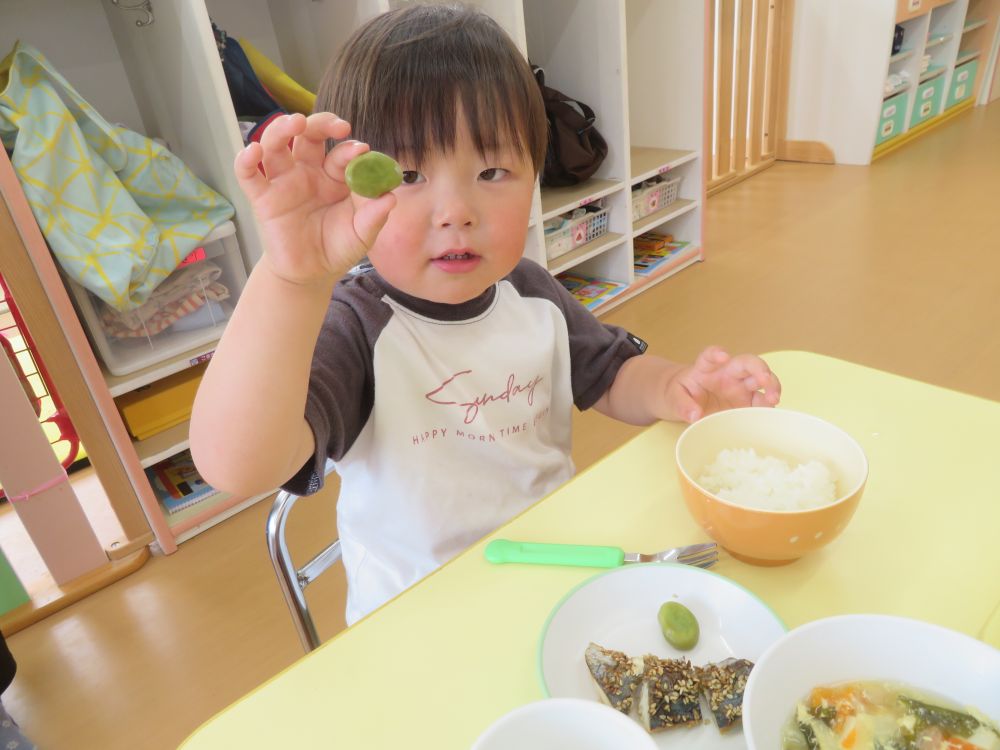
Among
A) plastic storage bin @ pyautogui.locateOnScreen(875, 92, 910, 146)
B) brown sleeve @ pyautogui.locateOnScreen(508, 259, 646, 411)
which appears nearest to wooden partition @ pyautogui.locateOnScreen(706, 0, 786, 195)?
plastic storage bin @ pyautogui.locateOnScreen(875, 92, 910, 146)

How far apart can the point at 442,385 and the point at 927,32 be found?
4371 mm

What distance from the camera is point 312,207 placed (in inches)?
19.6

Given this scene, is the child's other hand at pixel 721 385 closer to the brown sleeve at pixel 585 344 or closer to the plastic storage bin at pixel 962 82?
the brown sleeve at pixel 585 344

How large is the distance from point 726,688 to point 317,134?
1.42 ft

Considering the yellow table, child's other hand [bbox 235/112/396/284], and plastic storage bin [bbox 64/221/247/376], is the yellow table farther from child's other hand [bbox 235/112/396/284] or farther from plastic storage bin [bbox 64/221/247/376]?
plastic storage bin [bbox 64/221/247/376]

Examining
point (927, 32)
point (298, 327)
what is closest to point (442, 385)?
point (298, 327)

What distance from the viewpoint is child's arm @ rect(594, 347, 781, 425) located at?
2.35 ft

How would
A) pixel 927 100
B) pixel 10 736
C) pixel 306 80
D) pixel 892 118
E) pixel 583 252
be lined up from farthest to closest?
1. pixel 927 100
2. pixel 892 118
3. pixel 583 252
4. pixel 306 80
5. pixel 10 736

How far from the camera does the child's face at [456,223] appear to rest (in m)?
0.64

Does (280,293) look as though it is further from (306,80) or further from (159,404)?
(306,80)

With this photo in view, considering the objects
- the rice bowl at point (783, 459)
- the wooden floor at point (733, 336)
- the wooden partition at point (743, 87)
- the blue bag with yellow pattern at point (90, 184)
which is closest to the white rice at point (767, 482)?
the rice bowl at point (783, 459)

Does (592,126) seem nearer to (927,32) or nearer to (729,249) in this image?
(729,249)

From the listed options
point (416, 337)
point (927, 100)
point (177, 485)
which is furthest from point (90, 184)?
point (927, 100)

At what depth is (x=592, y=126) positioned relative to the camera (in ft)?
7.70
